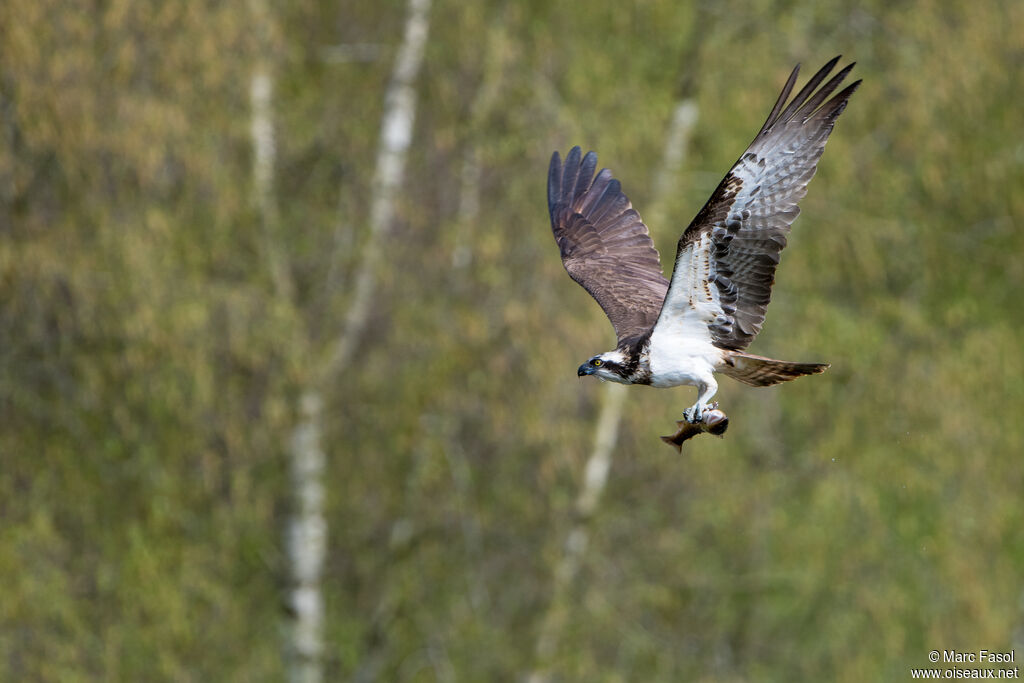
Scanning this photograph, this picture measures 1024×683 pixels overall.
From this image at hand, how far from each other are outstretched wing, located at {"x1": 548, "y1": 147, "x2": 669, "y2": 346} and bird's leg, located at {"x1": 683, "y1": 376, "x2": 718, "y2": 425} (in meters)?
1.18

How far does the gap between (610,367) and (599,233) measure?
67.1 inches

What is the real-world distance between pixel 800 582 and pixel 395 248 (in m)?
3.45

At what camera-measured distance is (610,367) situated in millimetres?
6953

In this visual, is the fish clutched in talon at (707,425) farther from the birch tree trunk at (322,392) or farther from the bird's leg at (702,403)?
the birch tree trunk at (322,392)

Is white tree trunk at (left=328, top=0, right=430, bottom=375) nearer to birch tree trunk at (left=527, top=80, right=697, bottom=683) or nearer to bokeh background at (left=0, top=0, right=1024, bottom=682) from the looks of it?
bokeh background at (left=0, top=0, right=1024, bottom=682)

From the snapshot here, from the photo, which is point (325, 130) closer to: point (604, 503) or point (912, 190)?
point (604, 503)

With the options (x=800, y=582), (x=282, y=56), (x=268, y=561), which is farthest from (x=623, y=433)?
(x=282, y=56)

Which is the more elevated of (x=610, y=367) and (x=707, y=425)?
(x=610, y=367)

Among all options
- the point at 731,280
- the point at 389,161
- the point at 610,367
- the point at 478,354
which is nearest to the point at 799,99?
the point at 731,280

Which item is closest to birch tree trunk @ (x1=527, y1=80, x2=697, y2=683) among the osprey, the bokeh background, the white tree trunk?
the bokeh background

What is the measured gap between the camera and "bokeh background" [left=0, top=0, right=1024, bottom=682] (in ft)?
31.4

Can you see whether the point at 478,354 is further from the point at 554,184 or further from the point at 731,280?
the point at 731,280

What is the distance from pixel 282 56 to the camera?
1008 centimetres

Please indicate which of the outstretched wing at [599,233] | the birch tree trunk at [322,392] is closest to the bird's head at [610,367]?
the outstretched wing at [599,233]
